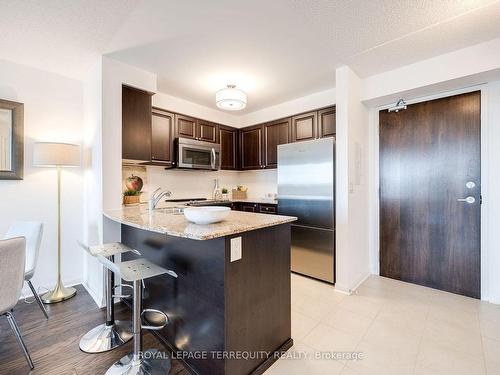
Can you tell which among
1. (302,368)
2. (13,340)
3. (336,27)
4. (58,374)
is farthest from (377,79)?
(13,340)

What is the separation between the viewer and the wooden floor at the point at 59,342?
158 cm

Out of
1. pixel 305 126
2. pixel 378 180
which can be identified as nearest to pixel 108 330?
pixel 305 126

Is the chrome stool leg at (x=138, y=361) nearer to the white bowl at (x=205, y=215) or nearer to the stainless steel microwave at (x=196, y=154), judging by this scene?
the white bowl at (x=205, y=215)

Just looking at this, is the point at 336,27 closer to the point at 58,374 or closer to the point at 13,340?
the point at 58,374

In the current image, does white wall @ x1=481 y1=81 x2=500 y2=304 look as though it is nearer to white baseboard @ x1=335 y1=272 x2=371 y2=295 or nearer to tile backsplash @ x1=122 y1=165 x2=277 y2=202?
white baseboard @ x1=335 y1=272 x2=371 y2=295

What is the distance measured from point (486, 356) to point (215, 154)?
3.60 meters

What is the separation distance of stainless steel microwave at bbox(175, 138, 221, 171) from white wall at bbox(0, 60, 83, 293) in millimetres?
1208

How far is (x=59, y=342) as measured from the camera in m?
1.84

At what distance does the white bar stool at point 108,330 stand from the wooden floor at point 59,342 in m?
0.05

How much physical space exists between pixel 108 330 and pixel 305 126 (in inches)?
128

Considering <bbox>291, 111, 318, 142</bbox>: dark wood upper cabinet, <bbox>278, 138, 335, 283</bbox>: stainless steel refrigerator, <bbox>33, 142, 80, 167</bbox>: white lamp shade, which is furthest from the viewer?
<bbox>291, 111, 318, 142</bbox>: dark wood upper cabinet

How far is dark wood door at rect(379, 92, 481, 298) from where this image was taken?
258 cm

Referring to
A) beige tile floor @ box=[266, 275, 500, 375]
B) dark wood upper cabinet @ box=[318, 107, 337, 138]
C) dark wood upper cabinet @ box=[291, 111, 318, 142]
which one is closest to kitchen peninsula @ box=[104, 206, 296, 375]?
beige tile floor @ box=[266, 275, 500, 375]

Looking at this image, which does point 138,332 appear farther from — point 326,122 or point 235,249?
point 326,122
